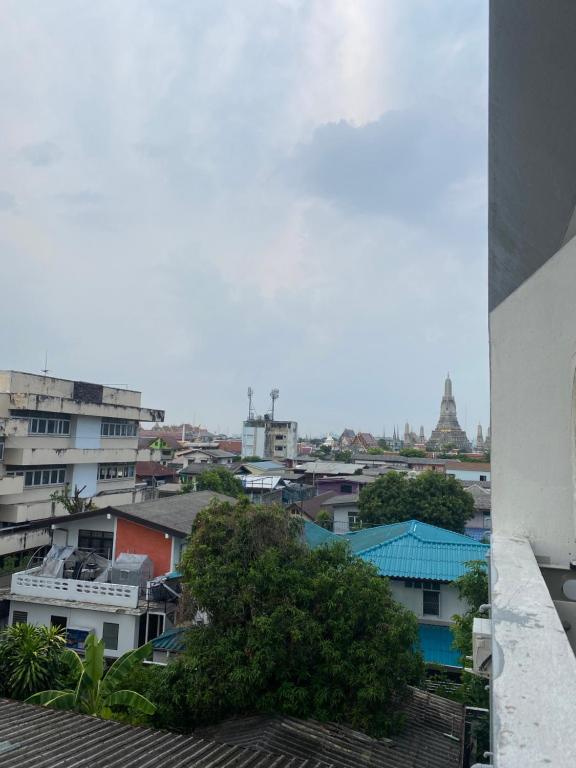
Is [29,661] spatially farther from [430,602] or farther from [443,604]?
[443,604]

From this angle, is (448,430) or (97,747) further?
(448,430)

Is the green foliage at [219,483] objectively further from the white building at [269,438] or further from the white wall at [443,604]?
the white building at [269,438]

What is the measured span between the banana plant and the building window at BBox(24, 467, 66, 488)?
512 inches

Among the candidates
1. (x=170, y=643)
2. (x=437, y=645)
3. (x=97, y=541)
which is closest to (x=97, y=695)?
(x=170, y=643)

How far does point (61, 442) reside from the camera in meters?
20.7

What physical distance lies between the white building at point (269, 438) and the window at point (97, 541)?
45480 millimetres

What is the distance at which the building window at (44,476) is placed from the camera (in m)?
19.4

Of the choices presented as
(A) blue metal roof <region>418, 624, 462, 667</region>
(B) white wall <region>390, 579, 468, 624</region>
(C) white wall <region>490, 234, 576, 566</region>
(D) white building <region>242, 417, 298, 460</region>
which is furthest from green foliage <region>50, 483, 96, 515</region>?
(D) white building <region>242, 417, 298, 460</region>

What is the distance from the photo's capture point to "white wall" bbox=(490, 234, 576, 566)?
3.26 metres

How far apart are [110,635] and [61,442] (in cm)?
1025

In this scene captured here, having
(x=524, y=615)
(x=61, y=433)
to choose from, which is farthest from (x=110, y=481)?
(x=524, y=615)

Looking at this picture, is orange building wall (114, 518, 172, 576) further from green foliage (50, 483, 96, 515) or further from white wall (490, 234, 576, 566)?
white wall (490, 234, 576, 566)

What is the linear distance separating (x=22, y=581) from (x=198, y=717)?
7465 mm

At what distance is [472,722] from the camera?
27.0 feet
